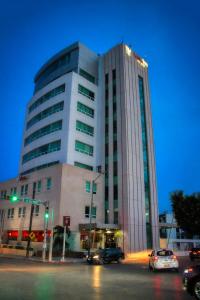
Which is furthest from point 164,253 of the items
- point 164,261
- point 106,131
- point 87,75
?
point 87,75

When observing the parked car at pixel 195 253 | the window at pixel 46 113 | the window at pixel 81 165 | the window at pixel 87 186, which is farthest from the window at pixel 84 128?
the parked car at pixel 195 253

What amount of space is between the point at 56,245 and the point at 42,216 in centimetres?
741

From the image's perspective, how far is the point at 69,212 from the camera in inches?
1796

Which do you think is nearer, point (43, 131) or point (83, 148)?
point (83, 148)

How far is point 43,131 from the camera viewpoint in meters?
57.6

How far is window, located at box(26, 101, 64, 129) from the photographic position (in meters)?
56.2

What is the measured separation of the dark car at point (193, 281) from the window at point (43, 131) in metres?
45.3

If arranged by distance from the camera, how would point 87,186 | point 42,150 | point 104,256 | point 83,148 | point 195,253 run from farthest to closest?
point 42,150
point 83,148
point 87,186
point 195,253
point 104,256

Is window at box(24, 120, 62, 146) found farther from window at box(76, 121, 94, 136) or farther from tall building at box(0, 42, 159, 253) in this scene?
window at box(76, 121, 94, 136)

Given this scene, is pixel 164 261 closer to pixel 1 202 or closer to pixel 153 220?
pixel 153 220

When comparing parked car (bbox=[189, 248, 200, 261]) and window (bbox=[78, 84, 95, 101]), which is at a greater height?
window (bbox=[78, 84, 95, 101])

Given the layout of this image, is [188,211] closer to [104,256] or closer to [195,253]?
[195,253]

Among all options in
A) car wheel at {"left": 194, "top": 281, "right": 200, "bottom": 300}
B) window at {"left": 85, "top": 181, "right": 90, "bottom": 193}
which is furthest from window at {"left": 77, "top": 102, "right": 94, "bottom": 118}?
car wheel at {"left": 194, "top": 281, "right": 200, "bottom": 300}

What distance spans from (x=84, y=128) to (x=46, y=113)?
873cm
